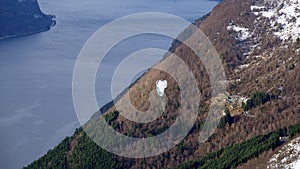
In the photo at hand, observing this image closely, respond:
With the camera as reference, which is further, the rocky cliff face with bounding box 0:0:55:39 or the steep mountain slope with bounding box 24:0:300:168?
the rocky cliff face with bounding box 0:0:55:39

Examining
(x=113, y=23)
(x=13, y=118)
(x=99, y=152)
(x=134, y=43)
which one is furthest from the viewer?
(x=113, y=23)

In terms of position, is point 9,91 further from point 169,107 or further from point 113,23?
point 113,23

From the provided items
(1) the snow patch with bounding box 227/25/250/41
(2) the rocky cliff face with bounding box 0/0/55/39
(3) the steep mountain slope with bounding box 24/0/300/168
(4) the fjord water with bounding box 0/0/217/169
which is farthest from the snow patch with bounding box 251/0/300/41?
(2) the rocky cliff face with bounding box 0/0/55/39

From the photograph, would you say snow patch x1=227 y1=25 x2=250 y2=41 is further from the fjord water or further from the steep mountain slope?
the fjord water

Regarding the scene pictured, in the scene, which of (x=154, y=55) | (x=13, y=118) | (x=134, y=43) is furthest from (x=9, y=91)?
(x=134, y=43)

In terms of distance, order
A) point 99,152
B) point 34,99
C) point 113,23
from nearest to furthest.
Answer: point 99,152 < point 34,99 < point 113,23

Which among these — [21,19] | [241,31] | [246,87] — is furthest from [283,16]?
[21,19]
